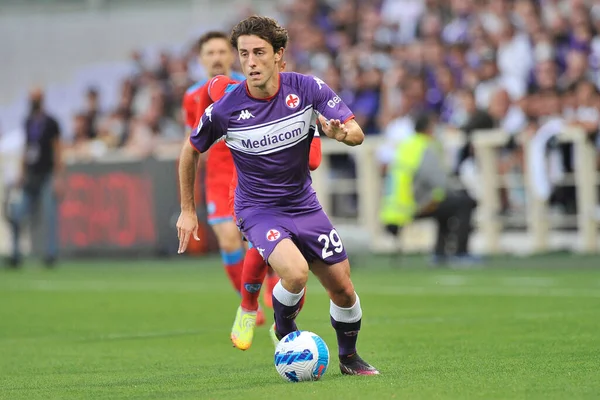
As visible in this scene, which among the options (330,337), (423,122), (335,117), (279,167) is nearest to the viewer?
(335,117)

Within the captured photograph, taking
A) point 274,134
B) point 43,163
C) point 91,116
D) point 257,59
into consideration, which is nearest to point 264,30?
point 257,59

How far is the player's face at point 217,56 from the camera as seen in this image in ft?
34.6

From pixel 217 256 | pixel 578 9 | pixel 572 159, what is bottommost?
pixel 217 256

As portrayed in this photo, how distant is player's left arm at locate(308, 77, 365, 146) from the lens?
6.76 metres

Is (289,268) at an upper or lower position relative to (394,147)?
lower

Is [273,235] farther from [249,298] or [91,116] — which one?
[91,116]

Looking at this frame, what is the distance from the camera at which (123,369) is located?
8.08m

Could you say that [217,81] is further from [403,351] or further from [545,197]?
[545,197]

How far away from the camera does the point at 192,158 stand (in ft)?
24.4

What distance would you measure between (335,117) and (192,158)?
36.5 inches

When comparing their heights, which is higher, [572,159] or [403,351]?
[572,159]

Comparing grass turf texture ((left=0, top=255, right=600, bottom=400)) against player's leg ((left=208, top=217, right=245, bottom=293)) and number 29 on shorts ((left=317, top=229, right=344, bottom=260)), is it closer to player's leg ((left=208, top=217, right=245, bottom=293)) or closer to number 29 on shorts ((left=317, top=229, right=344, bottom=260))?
player's leg ((left=208, top=217, right=245, bottom=293))

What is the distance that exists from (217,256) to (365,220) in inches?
103

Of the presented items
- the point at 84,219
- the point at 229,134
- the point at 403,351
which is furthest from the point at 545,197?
the point at 229,134
